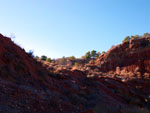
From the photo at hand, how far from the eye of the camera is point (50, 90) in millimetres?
10188

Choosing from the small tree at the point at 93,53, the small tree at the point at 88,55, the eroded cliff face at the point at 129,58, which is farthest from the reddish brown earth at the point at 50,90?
the small tree at the point at 93,53

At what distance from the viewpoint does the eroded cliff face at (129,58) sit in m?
28.1

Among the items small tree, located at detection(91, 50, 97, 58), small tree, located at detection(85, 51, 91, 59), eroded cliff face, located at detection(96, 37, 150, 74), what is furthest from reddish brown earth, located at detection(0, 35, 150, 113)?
small tree, located at detection(91, 50, 97, 58)

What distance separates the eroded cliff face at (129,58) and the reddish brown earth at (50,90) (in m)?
6.50

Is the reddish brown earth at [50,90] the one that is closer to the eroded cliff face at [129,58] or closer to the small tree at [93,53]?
the eroded cliff face at [129,58]

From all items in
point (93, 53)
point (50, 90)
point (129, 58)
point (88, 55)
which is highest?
point (93, 53)

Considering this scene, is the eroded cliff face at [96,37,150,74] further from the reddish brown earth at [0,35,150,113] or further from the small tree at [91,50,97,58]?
the small tree at [91,50,97,58]

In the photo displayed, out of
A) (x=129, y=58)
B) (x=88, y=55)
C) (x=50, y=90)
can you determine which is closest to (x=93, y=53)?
(x=88, y=55)

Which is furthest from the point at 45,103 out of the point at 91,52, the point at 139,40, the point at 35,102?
the point at 91,52

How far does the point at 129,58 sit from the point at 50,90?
22.2 m

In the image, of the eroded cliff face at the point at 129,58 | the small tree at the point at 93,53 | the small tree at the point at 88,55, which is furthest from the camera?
the small tree at the point at 93,53

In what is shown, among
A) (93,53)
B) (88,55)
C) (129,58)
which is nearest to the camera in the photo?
(129,58)

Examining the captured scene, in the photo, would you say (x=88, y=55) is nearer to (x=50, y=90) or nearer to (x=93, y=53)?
(x=93, y=53)

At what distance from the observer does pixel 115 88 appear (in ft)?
55.2
